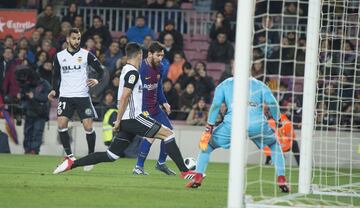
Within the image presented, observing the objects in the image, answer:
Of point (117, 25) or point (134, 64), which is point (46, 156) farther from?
point (134, 64)

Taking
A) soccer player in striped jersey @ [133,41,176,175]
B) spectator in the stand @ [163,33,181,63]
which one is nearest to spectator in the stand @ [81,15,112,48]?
spectator in the stand @ [163,33,181,63]

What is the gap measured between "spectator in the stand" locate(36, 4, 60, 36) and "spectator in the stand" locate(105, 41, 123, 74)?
81.7 inches

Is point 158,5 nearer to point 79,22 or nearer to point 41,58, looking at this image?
point 79,22

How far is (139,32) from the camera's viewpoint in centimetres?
2309

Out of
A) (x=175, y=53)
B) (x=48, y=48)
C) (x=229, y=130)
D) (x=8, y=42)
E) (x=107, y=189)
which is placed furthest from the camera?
(x=48, y=48)

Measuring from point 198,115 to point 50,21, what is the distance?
15.8 feet

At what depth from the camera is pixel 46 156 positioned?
65.7 ft

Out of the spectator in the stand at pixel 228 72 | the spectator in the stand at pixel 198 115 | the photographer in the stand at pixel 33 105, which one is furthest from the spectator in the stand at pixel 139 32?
the photographer in the stand at pixel 33 105

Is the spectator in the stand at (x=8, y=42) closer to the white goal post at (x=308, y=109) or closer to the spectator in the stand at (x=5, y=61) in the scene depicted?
the spectator in the stand at (x=5, y=61)

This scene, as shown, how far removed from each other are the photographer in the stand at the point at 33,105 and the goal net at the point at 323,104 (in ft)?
13.8

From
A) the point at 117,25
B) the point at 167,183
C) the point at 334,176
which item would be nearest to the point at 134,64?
the point at 167,183

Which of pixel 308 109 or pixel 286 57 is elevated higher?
pixel 286 57

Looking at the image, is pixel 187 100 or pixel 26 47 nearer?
pixel 187 100

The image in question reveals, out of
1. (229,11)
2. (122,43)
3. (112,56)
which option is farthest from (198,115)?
(229,11)
